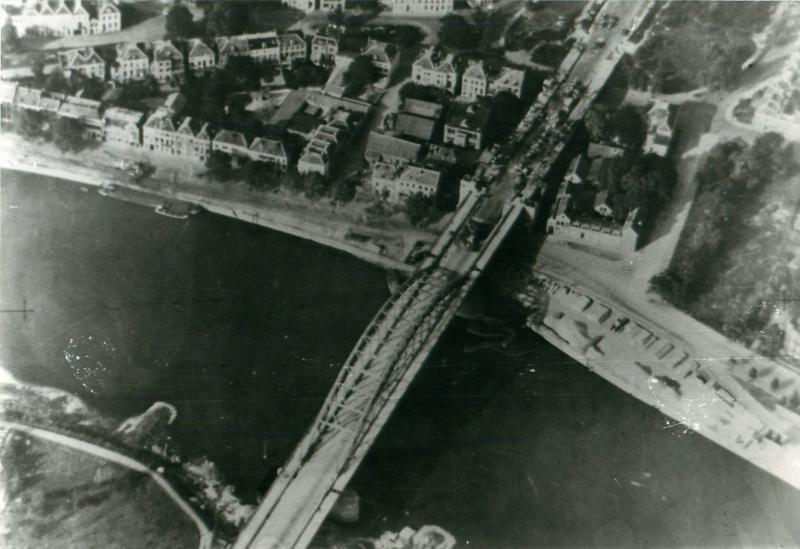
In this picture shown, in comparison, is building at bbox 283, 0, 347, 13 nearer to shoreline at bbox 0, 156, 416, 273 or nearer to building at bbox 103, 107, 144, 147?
building at bbox 103, 107, 144, 147

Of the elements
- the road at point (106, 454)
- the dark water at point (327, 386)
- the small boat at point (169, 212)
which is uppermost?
the small boat at point (169, 212)

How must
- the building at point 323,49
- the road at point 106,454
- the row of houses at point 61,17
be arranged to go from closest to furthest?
the road at point 106,454
the row of houses at point 61,17
the building at point 323,49

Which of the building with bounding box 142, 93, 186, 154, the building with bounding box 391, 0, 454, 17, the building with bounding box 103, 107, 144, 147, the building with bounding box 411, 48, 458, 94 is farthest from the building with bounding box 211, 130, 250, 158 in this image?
the building with bounding box 391, 0, 454, 17

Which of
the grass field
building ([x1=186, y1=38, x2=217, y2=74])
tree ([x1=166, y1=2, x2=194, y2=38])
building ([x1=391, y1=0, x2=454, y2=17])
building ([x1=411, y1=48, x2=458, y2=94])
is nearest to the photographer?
the grass field

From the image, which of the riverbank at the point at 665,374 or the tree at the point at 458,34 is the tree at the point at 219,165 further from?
the riverbank at the point at 665,374

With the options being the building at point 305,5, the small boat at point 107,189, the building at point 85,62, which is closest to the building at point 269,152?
the small boat at point 107,189
